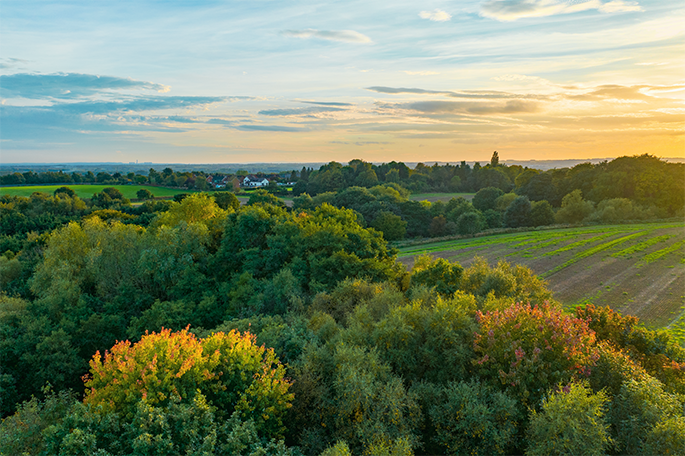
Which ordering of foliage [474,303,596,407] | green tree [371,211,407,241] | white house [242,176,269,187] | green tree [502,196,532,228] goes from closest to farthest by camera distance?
foliage [474,303,596,407], green tree [371,211,407,241], green tree [502,196,532,228], white house [242,176,269,187]

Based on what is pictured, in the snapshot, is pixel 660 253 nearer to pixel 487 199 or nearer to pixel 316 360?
pixel 316 360

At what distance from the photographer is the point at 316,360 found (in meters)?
13.0

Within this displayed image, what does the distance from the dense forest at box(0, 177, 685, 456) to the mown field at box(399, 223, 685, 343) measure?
11883 mm

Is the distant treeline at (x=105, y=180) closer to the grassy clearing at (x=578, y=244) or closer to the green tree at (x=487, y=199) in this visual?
the green tree at (x=487, y=199)

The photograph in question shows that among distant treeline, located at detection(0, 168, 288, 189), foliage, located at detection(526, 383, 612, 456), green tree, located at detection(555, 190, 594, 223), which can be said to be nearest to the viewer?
foliage, located at detection(526, 383, 612, 456)

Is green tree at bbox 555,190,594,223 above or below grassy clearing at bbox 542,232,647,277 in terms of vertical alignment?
above

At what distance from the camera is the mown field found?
27.3 metres

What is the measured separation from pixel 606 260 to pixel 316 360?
39036 millimetres

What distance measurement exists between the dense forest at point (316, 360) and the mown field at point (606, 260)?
11883 millimetres

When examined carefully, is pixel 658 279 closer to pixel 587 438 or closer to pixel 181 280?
pixel 587 438

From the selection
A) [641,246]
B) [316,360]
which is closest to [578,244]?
[641,246]

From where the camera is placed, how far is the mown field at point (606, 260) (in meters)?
27.3

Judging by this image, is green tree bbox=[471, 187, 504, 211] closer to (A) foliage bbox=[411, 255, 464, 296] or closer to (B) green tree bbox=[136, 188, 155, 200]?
(A) foliage bbox=[411, 255, 464, 296]

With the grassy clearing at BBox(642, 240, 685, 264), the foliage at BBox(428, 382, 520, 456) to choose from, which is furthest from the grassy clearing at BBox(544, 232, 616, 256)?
the foliage at BBox(428, 382, 520, 456)
